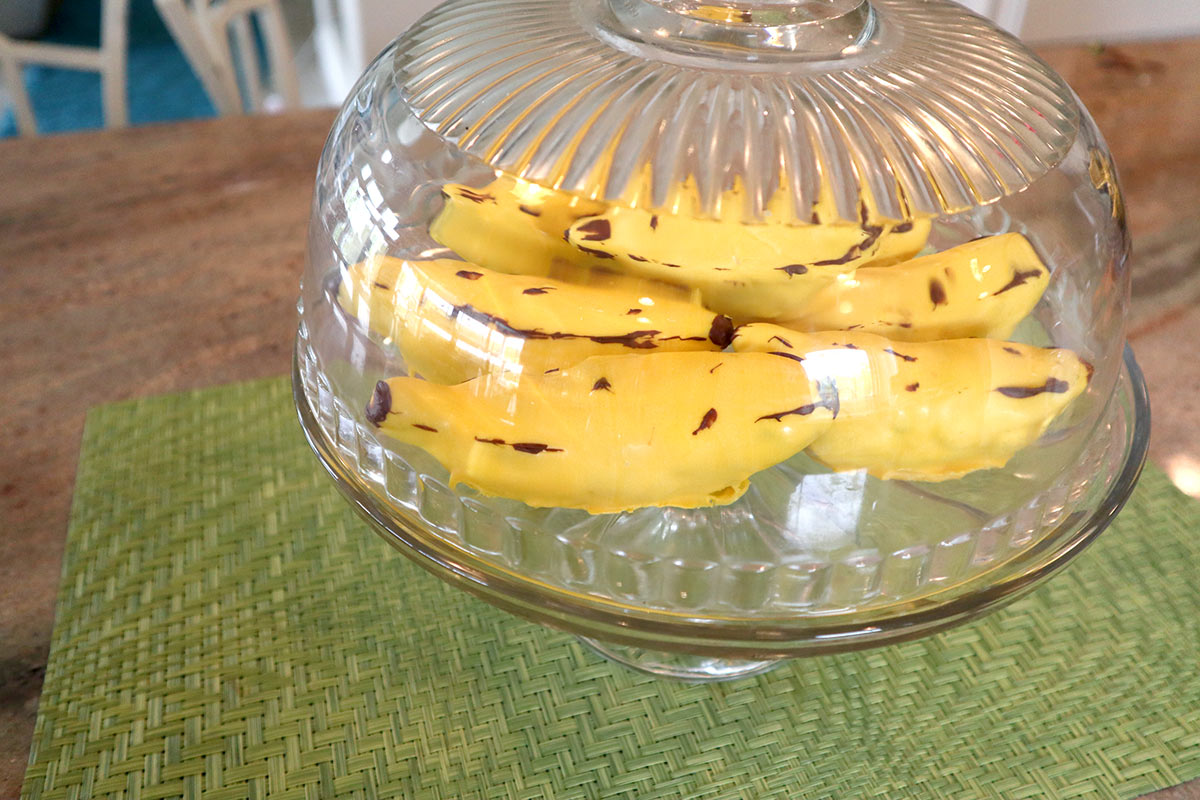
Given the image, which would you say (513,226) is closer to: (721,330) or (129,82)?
(721,330)

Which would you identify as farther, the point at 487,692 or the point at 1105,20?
the point at 1105,20

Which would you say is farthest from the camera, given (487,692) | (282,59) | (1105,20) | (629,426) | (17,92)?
(1105,20)

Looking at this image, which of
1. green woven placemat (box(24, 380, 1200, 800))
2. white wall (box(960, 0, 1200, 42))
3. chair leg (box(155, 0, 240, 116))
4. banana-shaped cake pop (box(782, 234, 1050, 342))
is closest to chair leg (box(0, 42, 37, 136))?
chair leg (box(155, 0, 240, 116))

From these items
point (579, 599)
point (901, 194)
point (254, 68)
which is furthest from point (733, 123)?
point (254, 68)

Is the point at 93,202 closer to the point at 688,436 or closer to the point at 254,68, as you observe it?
the point at 254,68

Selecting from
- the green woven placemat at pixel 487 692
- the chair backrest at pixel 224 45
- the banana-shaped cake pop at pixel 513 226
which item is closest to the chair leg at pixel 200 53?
the chair backrest at pixel 224 45

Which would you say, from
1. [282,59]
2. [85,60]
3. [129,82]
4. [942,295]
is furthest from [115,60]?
[129,82]

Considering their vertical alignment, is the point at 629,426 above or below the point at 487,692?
above

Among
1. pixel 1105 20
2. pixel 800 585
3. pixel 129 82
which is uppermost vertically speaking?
pixel 800 585

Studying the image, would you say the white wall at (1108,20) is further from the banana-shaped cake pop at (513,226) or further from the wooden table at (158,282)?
the banana-shaped cake pop at (513,226)
